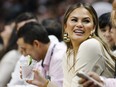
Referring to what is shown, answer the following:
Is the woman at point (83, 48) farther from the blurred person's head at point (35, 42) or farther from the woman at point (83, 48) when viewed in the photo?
the blurred person's head at point (35, 42)

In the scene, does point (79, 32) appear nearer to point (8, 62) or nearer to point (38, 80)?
point (38, 80)

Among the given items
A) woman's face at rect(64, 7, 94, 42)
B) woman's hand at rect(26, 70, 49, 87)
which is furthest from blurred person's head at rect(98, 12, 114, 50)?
woman's hand at rect(26, 70, 49, 87)

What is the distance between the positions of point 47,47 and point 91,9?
1029 mm

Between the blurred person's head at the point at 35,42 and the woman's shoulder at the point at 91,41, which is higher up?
the woman's shoulder at the point at 91,41

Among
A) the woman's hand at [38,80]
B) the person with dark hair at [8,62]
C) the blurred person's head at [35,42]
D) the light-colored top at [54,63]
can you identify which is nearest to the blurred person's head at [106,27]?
the light-colored top at [54,63]

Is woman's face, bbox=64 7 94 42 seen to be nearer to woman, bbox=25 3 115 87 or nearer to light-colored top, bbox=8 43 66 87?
woman, bbox=25 3 115 87

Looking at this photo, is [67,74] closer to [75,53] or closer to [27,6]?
[75,53]

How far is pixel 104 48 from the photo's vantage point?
204 inches

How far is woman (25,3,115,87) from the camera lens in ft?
16.8

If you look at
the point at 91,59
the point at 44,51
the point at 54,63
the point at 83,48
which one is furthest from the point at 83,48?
the point at 44,51

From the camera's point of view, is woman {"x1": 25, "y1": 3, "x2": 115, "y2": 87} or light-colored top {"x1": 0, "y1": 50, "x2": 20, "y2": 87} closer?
woman {"x1": 25, "y1": 3, "x2": 115, "y2": 87}

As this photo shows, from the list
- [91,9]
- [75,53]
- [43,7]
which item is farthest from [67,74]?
[43,7]

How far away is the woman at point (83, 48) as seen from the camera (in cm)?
511

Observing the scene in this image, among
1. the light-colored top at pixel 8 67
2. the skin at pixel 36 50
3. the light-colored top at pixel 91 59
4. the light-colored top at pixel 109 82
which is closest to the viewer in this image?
the light-colored top at pixel 109 82
